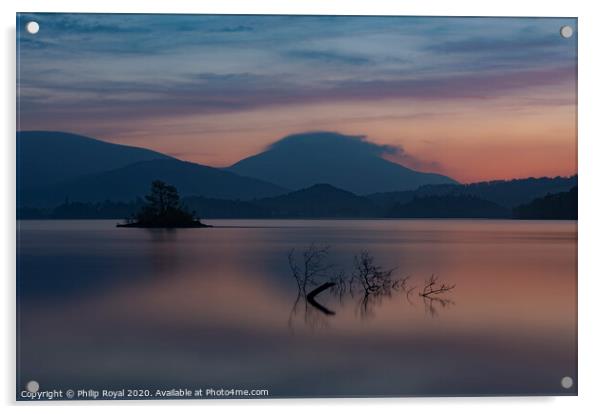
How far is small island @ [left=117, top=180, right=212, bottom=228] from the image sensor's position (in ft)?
22.0

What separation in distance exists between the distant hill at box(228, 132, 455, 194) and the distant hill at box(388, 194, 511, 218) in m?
0.14

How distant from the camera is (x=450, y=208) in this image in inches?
277

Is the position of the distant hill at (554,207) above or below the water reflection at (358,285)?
above

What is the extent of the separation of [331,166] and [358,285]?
0.84m

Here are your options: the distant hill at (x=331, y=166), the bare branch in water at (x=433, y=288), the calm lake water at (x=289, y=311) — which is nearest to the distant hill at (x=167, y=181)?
the distant hill at (x=331, y=166)

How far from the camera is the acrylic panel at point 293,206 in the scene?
21.2 feet

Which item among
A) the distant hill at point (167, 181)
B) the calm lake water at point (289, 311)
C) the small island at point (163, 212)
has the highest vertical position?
the distant hill at point (167, 181)

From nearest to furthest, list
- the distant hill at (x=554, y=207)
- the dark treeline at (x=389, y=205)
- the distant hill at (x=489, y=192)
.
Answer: the distant hill at (x=554, y=207), the dark treeline at (x=389, y=205), the distant hill at (x=489, y=192)

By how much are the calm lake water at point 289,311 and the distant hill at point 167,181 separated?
0.21 m
